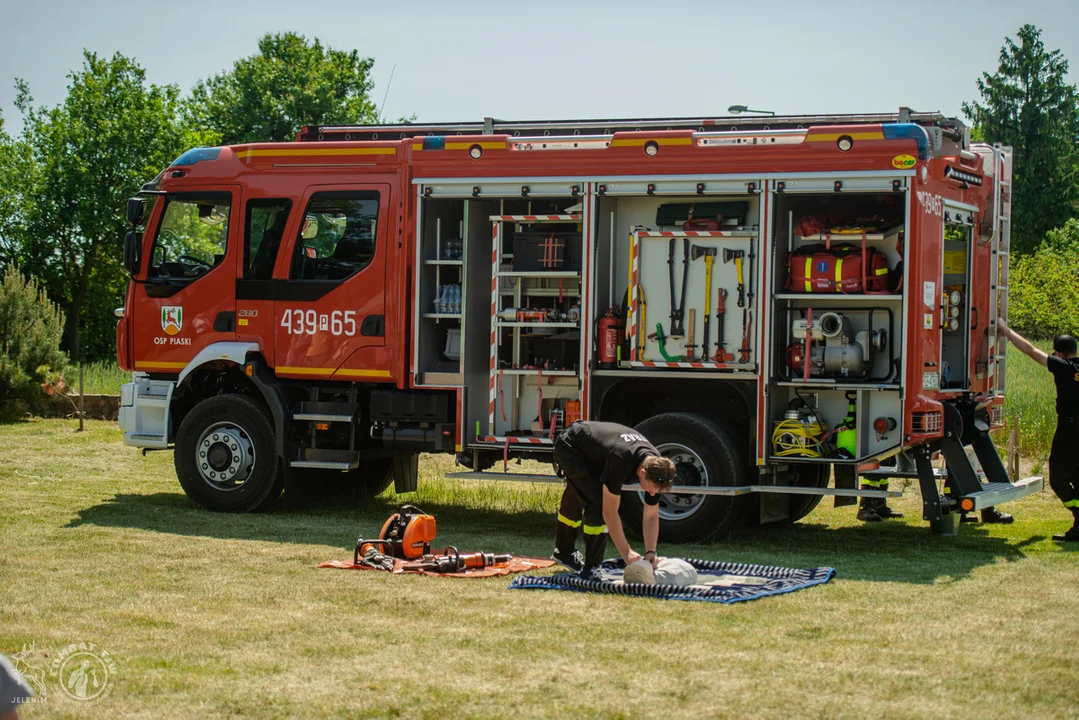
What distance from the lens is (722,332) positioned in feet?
34.8

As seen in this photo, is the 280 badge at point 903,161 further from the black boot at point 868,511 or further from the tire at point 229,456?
the tire at point 229,456

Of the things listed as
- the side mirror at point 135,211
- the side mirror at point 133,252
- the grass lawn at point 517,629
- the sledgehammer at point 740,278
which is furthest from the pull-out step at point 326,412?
the sledgehammer at point 740,278

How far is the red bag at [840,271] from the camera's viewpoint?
1015cm

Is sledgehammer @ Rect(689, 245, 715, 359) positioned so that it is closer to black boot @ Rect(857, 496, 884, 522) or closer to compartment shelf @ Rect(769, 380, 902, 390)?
compartment shelf @ Rect(769, 380, 902, 390)

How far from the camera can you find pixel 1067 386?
36.2ft

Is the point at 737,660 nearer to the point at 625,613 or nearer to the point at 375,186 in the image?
the point at 625,613

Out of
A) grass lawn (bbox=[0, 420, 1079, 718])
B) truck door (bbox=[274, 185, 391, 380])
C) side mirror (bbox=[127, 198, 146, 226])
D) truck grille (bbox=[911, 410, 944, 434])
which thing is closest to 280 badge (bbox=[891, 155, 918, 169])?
truck grille (bbox=[911, 410, 944, 434])

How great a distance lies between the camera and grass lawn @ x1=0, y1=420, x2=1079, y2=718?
575 centimetres

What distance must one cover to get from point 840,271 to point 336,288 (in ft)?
14.7

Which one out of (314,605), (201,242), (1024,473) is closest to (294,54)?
(201,242)

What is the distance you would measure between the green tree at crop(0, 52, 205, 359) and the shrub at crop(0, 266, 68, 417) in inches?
677

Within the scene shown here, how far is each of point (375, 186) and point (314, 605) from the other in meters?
4.87
